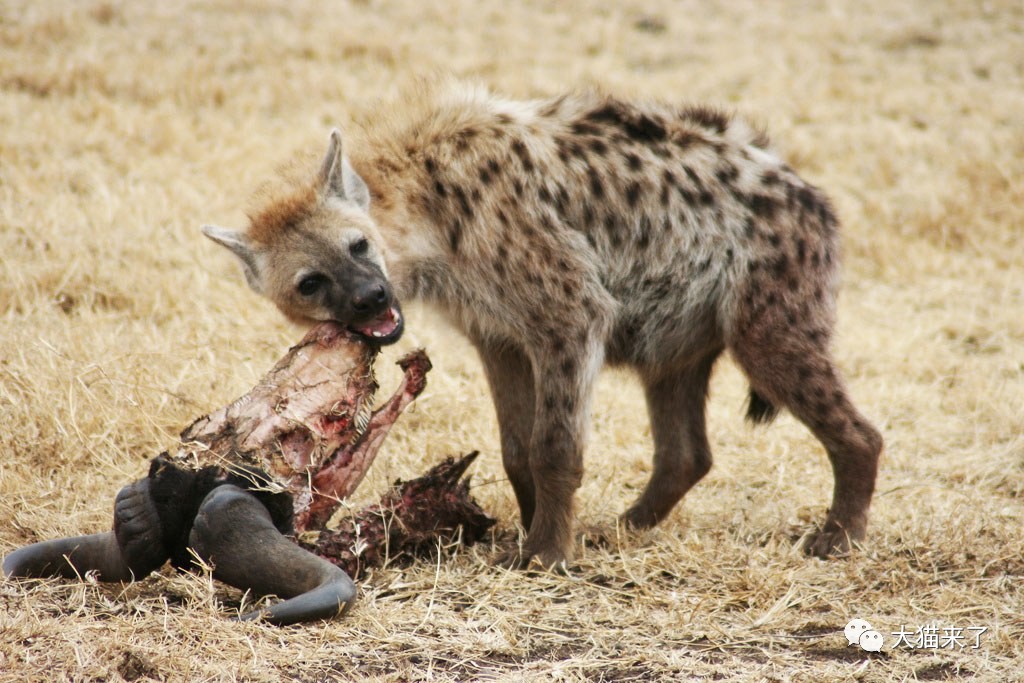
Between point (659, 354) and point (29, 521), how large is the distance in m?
1.88

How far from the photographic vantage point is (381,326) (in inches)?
123

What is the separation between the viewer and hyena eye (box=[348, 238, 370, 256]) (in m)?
3.21

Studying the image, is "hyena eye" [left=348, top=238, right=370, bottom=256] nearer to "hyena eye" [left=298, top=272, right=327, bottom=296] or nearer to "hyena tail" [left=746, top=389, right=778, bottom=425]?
"hyena eye" [left=298, top=272, right=327, bottom=296]

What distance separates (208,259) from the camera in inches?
211

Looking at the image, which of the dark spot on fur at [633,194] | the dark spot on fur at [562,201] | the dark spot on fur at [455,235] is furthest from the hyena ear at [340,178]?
the dark spot on fur at [633,194]

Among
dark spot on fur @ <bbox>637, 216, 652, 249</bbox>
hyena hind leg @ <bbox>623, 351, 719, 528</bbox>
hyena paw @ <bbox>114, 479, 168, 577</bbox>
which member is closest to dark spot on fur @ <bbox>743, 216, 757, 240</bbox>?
dark spot on fur @ <bbox>637, 216, 652, 249</bbox>

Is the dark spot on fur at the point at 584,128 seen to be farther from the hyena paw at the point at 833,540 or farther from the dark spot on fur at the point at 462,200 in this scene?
the hyena paw at the point at 833,540

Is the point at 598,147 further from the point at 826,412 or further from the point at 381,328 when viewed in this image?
the point at 826,412

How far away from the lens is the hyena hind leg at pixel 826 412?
11.4ft

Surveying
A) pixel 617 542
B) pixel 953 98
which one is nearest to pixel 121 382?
pixel 617 542

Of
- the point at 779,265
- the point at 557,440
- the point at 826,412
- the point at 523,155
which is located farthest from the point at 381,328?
the point at 826,412

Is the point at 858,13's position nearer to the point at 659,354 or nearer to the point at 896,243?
the point at 896,243

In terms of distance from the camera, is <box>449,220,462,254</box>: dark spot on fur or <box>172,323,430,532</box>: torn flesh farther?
<box>449,220,462,254</box>: dark spot on fur

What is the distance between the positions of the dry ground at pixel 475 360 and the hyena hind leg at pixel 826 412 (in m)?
0.13
